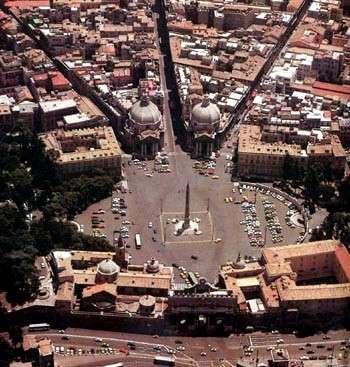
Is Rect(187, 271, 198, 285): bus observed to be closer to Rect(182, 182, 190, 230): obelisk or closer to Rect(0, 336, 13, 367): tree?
Rect(182, 182, 190, 230): obelisk

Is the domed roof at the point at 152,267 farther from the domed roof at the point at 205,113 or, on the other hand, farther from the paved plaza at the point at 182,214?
the domed roof at the point at 205,113

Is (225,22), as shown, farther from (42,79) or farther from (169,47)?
(42,79)

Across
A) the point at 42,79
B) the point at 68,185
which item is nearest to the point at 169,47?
the point at 42,79

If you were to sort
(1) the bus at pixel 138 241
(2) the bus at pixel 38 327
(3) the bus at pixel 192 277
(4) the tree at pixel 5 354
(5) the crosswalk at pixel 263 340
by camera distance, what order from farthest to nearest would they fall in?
(1) the bus at pixel 138 241 < (3) the bus at pixel 192 277 < (2) the bus at pixel 38 327 < (5) the crosswalk at pixel 263 340 < (4) the tree at pixel 5 354

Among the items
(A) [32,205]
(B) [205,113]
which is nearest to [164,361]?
(A) [32,205]

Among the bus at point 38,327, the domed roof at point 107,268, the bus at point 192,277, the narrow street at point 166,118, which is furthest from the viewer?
the narrow street at point 166,118

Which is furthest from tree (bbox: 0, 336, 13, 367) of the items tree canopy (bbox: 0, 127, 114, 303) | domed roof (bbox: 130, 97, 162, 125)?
domed roof (bbox: 130, 97, 162, 125)

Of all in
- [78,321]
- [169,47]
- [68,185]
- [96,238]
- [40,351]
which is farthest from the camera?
[169,47]

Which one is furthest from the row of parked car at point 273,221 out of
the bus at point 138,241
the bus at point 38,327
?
the bus at point 38,327
